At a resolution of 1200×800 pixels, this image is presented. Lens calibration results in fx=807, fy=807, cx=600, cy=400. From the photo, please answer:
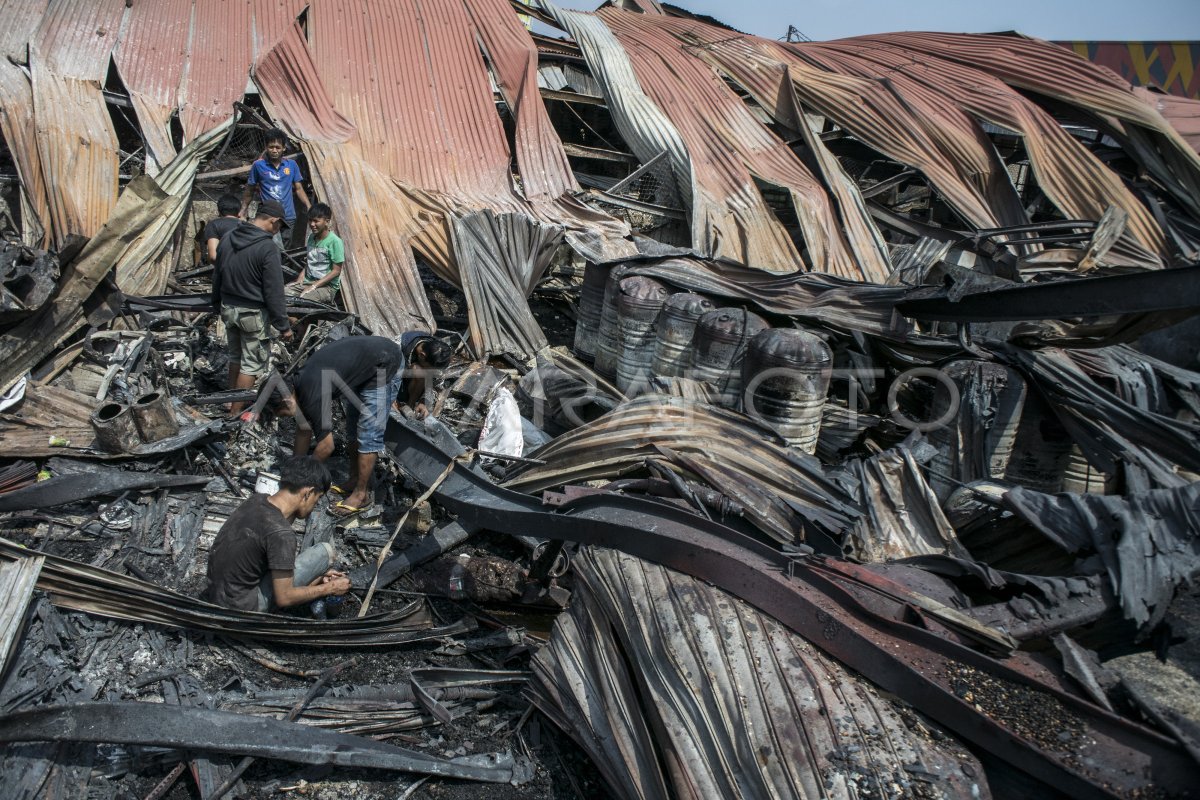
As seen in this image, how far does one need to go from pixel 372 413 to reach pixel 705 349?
244 centimetres

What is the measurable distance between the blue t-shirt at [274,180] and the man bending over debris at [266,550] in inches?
166

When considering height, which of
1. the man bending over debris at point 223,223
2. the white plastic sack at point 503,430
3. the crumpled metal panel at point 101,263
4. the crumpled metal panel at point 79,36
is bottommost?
the crumpled metal panel at point 101,263

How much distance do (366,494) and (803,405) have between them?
3021 millimetres

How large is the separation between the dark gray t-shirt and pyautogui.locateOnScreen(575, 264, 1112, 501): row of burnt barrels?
286cm

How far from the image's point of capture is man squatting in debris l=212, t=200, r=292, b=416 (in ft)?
18.9

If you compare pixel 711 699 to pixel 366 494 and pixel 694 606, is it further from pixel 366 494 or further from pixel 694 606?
pixel 366 494

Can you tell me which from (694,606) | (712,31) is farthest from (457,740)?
(712,31)

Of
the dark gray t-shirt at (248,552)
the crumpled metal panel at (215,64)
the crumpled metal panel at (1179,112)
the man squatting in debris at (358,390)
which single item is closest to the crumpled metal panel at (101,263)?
the crumpled metal panel at (215,64)

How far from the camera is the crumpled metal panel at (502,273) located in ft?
24.0

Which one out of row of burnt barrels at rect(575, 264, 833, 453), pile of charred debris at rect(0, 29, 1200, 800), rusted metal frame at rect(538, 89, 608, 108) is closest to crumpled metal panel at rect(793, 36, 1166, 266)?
pile of charred debris at rect(0, 29, 1200, 800)

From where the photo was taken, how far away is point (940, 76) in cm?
1055

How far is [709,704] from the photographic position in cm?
293

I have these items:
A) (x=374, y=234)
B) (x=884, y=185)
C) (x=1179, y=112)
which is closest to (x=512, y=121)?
(x=374, y=234)

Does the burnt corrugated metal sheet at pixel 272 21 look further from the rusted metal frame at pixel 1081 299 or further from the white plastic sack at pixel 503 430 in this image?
the rusted metal frame at pixel 1081 299
